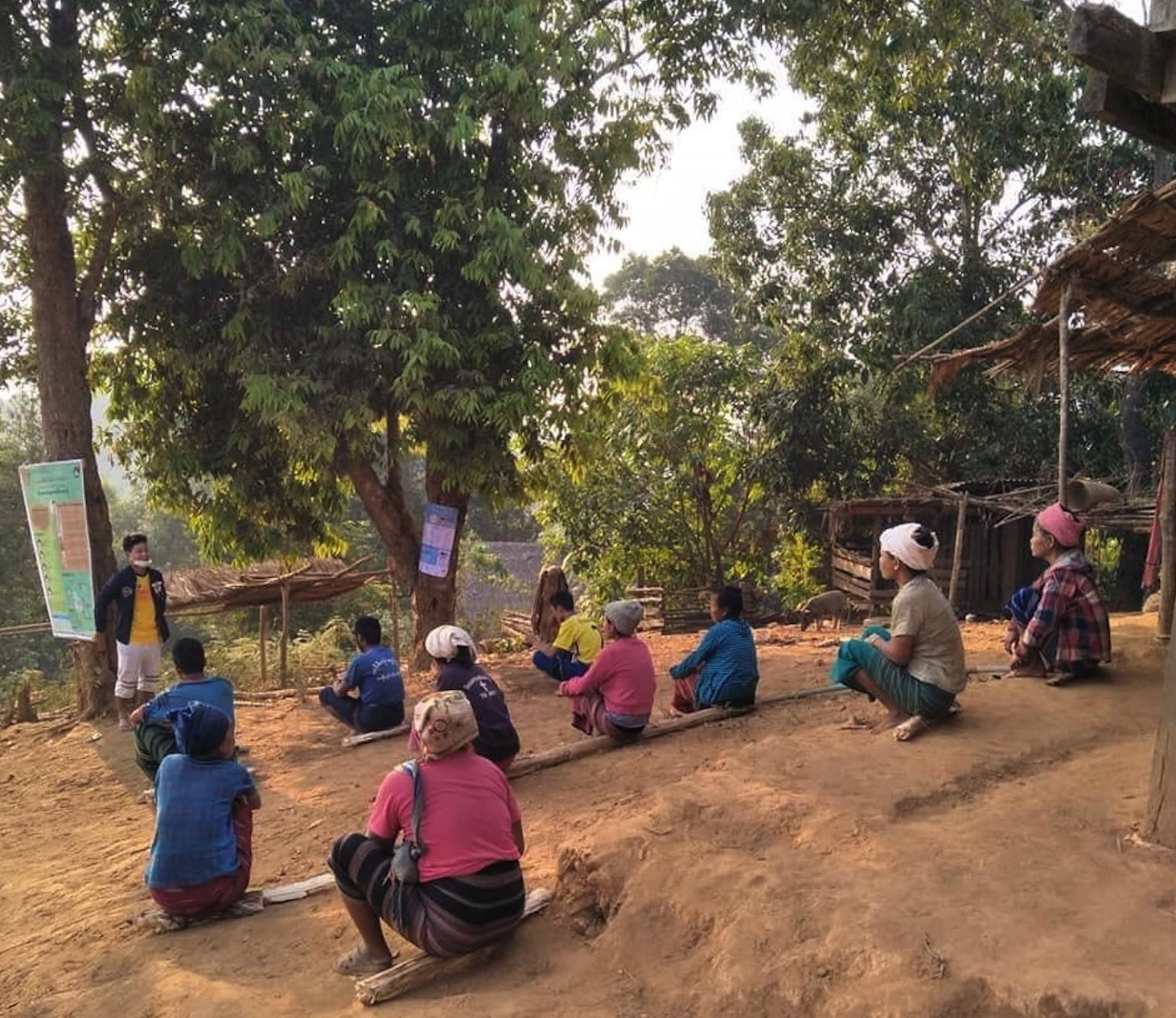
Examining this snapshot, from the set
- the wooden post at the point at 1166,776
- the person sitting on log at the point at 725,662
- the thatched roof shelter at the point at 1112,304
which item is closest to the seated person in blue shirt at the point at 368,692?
the person sitting on log at the point at 725,662

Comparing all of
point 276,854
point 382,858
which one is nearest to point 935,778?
point 382,858

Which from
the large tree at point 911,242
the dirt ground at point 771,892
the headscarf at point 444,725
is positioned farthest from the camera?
the large tree at point 911,242

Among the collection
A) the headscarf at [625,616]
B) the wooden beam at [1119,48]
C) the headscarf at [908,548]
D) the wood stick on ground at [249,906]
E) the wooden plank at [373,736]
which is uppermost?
the wooden beam at [1119,48]

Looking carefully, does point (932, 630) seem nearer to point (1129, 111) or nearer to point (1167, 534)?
point (1129, 111)

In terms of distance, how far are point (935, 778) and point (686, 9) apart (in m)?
9.12

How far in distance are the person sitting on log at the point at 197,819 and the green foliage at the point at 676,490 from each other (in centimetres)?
1206

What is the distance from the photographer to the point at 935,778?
15.1 ft

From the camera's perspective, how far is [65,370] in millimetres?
9688

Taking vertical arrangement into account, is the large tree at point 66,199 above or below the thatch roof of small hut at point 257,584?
above

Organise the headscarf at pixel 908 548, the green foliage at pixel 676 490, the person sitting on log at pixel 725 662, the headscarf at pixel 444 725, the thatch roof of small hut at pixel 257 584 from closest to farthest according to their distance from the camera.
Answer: the headscarf at pixel 444 725
the headscarf at pixel 908 548
the person sitting on log at pixel 725 662
the thatch roof of small hut at pixel 257 584
the green foliage at pixel 676 490

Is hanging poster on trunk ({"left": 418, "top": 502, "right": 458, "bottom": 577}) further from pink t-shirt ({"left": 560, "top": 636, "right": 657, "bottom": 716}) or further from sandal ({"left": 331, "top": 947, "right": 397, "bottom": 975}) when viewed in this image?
sandal ({"left": 331, "top": 947, "right": 397, "bottom": 975})

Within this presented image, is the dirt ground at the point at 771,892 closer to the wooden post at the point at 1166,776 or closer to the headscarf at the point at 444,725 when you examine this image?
the wooden post at the point at 1166,776

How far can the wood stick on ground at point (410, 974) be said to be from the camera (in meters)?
3.49

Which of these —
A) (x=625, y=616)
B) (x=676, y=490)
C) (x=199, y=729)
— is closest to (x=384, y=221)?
(x=625, y=616)
